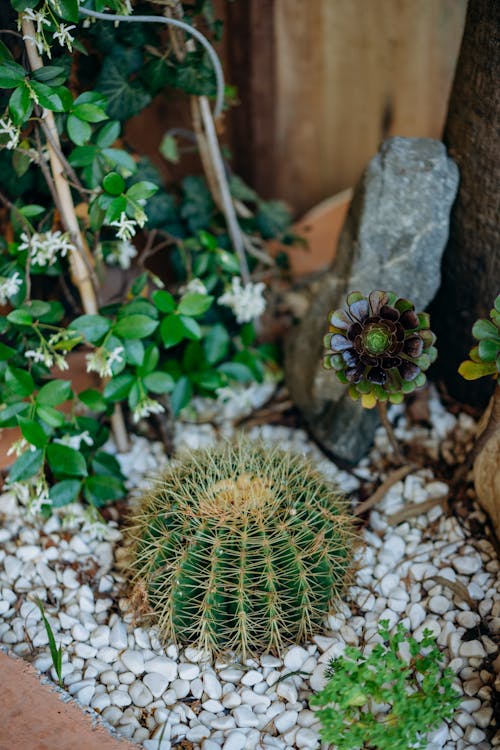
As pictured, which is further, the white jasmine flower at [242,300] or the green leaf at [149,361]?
the white jasmine flower at [242,300]

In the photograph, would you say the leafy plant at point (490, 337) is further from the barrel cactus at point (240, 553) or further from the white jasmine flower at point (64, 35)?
the white jasmine flower at point (64, 35)

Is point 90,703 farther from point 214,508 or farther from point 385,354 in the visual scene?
point 385,354

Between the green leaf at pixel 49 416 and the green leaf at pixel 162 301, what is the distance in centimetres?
31

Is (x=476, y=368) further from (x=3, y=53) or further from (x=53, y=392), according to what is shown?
(x=3, y=53)

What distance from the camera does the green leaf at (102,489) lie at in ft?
5.58

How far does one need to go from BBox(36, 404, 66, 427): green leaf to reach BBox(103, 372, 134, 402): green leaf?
0.41 ft

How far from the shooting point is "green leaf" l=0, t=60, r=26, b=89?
141 centimetres

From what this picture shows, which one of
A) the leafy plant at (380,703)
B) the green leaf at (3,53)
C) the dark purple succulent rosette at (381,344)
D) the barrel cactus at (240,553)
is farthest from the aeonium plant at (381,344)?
the green leaf at (3,53)

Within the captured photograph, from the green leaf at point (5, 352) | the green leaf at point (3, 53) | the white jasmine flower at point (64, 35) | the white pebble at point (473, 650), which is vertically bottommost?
the white pebble at point (473, 650)

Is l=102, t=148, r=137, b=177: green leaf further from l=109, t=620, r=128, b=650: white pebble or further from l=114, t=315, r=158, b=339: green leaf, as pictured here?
l=109, t=620, r=128, b=650: white pebble

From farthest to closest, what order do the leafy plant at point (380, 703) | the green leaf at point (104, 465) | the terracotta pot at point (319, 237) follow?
the terracotta pot at point (319, 237), the green leaf at point (104, 465), the leafy plant at point (380, 703)

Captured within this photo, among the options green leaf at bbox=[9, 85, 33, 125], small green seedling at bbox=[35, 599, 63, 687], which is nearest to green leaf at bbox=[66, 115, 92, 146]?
green leaf at bbox=[9, 85, 33, 125]

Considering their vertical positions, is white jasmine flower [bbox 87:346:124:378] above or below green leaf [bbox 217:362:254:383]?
above

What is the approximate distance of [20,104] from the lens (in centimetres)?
142
